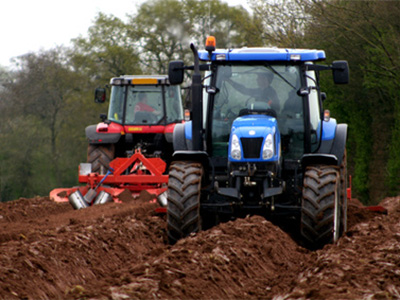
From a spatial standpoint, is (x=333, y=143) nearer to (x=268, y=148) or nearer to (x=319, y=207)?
(x=268, y=148)

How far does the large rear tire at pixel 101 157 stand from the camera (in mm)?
14125

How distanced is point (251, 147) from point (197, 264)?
2225 mm

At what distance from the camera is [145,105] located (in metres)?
15.4

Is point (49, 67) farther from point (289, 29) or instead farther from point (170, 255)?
point (170, 255)

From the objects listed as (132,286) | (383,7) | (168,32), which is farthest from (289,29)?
(132,286)

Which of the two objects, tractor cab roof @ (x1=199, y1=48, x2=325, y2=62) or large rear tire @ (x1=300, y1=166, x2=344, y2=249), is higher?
tractor cab roof @ (x1=199, y1=48, x2=325, y2=62)

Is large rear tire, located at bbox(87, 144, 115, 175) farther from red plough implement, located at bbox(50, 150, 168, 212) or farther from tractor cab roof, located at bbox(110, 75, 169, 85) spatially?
tractor cab roof, located at bbox(110, 75, 169, 85)

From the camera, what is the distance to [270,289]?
18.3 ft

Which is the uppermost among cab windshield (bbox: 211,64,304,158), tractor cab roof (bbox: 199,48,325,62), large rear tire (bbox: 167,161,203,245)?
tractor cab roof (bbox: 199,48,325,62)

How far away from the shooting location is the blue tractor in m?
7.60

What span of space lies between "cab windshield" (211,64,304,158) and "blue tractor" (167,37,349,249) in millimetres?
12

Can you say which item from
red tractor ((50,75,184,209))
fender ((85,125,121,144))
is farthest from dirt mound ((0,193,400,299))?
fender ((85,125,121,144))

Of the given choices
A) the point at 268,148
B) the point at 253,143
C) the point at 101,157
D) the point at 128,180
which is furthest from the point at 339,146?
the point at 101,157

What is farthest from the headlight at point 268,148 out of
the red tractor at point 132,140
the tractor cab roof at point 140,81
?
the tractor cab roof at point 140,81
